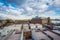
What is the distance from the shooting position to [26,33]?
2477mm

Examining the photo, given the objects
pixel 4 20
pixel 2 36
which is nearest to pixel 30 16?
pixel 4 20

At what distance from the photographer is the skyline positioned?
2.28 meters

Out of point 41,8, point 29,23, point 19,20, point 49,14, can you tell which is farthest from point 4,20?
point 49,14

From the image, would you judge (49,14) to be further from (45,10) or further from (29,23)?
(29,23)

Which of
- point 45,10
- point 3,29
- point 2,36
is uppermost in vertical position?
point 45,10

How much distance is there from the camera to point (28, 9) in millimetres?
2346

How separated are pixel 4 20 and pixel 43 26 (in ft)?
A: 3.62

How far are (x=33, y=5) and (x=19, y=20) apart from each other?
547 mm

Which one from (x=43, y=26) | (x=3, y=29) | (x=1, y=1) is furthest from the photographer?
(x=43, y=26)

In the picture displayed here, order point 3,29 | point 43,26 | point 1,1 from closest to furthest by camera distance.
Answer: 1. point 1,1
2. point 3,29
3. point 43,26

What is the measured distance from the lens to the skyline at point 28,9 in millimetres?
2280

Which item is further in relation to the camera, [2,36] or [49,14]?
[49,14]

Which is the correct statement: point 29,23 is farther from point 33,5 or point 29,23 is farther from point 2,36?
point 2,36

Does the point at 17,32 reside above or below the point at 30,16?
below
